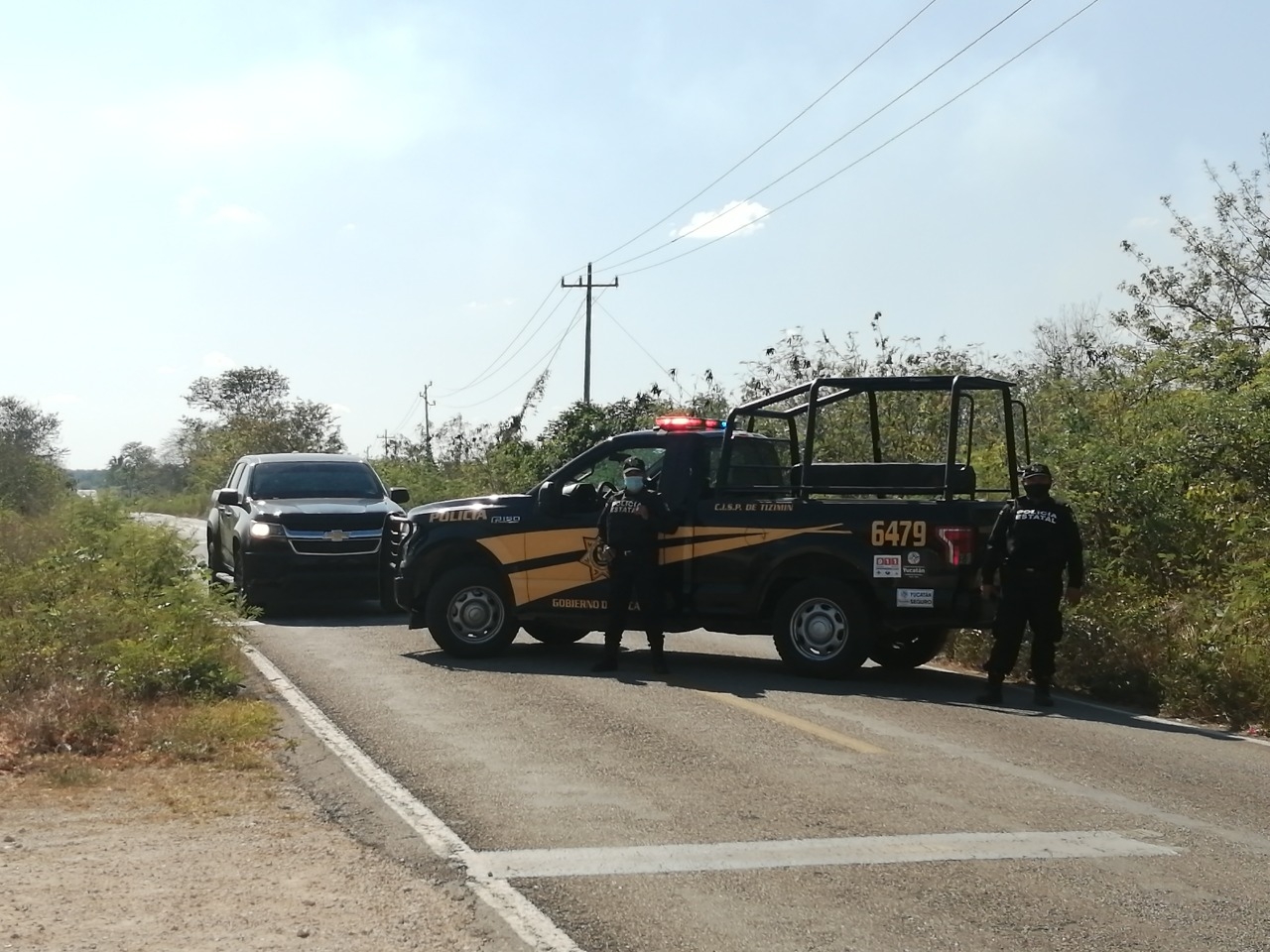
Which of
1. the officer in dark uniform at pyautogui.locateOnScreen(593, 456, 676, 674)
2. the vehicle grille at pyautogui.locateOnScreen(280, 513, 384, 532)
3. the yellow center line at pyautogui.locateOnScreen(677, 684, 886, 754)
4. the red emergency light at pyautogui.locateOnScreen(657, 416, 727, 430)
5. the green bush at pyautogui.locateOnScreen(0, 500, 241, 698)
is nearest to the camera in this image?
the yellow center line at pyautogui.locateOnScreen(677, 684, 886, 754)

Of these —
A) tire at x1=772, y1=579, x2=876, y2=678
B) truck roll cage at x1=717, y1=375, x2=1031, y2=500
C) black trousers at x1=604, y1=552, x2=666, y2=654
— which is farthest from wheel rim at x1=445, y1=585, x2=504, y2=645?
tire at x1=772, y1=579, x2=876, y2=678

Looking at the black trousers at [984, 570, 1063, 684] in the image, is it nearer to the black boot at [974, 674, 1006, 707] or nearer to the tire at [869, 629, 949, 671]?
the black boot at [974, 674, 1006, 707]

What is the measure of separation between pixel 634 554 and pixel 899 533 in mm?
2121

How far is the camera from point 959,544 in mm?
11070

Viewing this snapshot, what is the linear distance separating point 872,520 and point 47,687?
6146 millimetres

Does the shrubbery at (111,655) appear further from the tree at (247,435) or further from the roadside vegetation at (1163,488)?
the tree at (247,435)

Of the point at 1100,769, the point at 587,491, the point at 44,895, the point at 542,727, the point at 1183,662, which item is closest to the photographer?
the point at 44,895

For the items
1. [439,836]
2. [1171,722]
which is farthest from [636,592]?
[439,836]

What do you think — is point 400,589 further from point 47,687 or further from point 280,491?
point 280,491

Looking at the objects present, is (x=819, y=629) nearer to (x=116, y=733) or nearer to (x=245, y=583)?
(x=116, y=733)

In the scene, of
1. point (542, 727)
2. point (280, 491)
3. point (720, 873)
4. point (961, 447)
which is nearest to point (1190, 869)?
point (720, 873)

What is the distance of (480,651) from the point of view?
12664 millimetres

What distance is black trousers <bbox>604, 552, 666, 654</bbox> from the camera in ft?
38.3

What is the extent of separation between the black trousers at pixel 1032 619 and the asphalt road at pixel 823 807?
319mm
